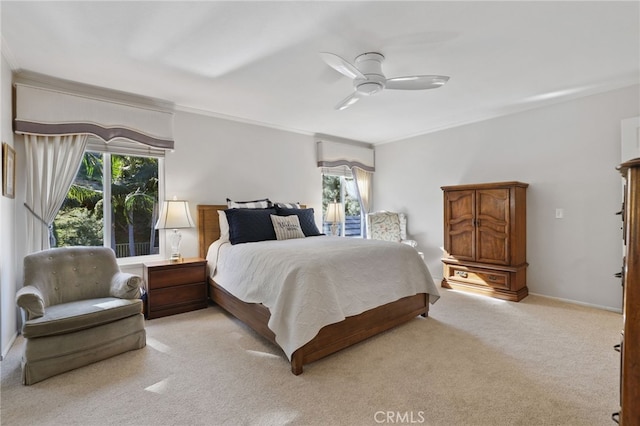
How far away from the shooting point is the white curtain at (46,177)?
2.85 m

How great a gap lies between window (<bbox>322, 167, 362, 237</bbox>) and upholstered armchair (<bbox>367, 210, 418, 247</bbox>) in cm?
60

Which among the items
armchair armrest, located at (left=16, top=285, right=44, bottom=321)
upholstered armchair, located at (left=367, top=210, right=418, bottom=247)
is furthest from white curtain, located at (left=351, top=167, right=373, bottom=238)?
armchair armrest, located at (left=16, top=285, right=44, bottom=321)

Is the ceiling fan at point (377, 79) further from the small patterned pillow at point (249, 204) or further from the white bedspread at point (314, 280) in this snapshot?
the small patterned pillow at point (249, 204)

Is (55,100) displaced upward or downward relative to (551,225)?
upward

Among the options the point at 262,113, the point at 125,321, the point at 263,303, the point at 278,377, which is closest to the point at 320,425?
the point at 278,377

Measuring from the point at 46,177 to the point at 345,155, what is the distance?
160 inches

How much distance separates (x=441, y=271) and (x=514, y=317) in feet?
5.58

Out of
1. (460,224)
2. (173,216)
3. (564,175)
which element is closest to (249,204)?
(173,216)

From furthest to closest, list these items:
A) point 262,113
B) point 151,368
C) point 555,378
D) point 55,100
→ point 262,113
point 55,100
point 151,368
point 555,378

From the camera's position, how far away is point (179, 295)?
332cm

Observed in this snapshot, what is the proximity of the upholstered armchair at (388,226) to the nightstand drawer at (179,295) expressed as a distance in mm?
2941

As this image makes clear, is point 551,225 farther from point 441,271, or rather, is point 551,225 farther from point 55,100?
point 55,100

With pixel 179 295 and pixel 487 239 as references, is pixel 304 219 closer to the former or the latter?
pixel 179 295

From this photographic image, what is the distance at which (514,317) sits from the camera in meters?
3.14
